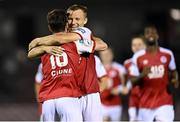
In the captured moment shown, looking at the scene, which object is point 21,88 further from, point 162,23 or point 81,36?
point 81,36

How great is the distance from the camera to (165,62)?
38.6ft

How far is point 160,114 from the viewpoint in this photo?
1172 cm

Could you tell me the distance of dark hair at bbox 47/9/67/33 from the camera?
28.8ft

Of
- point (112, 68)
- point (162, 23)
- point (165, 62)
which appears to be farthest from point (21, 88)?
point (165, 62)

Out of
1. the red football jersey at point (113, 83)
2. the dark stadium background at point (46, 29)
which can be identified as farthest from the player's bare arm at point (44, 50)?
the dark stadium background at point (46, 29)

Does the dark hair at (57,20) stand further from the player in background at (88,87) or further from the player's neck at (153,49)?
the player's neck at (153,49)

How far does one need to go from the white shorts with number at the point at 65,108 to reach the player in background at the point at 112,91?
5.70 m

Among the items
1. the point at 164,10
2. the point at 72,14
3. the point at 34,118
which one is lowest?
the point at 34,118

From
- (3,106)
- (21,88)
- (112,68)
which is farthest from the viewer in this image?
(21,88)

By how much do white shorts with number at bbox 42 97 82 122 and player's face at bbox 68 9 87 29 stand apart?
90cm

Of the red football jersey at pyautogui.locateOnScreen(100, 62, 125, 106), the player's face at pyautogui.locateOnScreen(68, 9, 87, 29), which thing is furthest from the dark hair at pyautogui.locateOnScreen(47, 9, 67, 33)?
the red football jersey at pyautogui.locateOnScreen(100, 62, 125, 106)

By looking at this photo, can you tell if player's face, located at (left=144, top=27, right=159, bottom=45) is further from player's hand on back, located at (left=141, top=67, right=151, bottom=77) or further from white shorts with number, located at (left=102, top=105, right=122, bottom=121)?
white shorts with number, located at (left=102, top=105, right=122, bottom=121)

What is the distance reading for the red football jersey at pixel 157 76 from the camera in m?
11.8

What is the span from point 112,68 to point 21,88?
912 centimetres
